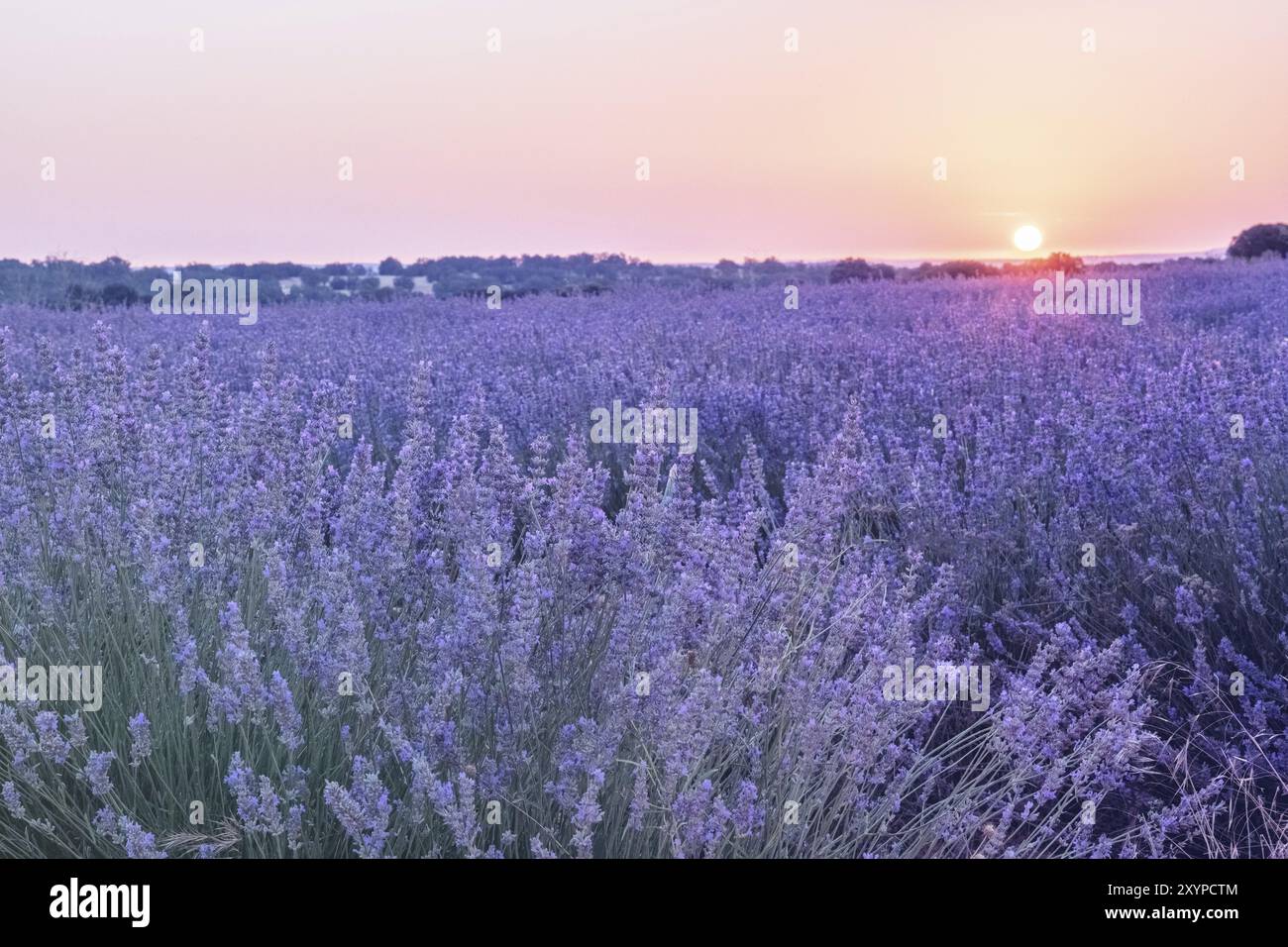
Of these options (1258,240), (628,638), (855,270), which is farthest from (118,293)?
(1258,240)

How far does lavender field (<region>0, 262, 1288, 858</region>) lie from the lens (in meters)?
1.90

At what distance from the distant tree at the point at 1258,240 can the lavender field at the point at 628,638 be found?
20.5m

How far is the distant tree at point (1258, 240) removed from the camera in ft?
73.7

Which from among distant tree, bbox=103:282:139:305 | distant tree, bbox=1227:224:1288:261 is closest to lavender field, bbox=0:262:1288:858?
distant tree, bbox=103:282:139:305

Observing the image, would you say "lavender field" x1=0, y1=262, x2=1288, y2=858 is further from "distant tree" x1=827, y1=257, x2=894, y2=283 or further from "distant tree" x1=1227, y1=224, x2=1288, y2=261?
Result: "distant tree" x1=1227, y1=224, x2=1288, y2=261

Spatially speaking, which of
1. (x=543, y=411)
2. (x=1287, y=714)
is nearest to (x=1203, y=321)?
(x=543, y=411)

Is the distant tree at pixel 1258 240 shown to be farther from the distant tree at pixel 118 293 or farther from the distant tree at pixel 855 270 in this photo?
the distant tree at pixel 118 293

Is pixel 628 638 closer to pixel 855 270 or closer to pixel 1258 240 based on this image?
pixel 855 270

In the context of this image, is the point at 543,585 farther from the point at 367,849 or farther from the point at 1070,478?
the point at 1070,478

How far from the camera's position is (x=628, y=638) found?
219 cm

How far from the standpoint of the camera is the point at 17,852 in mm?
1906

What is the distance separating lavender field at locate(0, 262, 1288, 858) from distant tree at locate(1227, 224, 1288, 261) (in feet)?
67.3

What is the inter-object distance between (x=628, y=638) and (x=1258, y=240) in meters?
24.6
